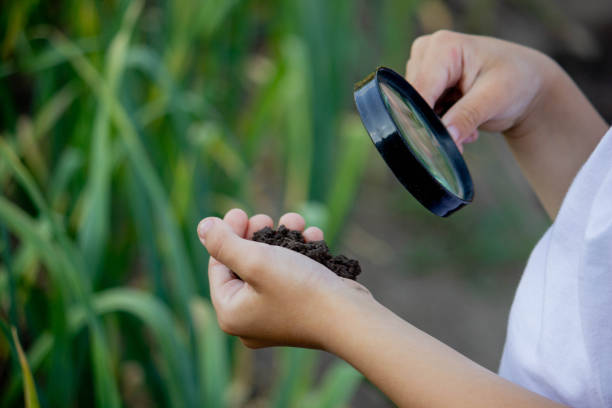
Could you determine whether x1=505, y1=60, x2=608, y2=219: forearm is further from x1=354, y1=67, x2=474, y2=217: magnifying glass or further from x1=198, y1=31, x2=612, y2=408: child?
x1=354, y1=67, x2=474, y2=217: magnifying glass

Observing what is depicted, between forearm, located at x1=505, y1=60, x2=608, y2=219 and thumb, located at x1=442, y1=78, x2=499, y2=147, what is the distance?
3.6 inches

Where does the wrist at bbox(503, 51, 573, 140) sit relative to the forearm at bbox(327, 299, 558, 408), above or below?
above

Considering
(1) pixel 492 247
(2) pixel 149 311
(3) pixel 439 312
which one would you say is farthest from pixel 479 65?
(1) pixel 492 247

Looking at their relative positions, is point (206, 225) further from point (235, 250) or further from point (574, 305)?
point (574, 305)

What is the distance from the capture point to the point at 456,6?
300cm

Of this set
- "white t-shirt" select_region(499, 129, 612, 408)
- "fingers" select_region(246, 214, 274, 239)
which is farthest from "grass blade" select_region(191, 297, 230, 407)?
"white t-shirt" select_region(499, 129, 612, 408)

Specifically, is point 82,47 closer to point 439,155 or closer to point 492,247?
point 439,155

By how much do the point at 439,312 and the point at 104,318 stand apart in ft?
3.58

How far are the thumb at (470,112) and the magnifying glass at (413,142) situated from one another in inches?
0.4

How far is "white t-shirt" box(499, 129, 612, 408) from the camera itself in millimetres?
491

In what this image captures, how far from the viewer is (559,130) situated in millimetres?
753

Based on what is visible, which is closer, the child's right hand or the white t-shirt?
the white t-shirt

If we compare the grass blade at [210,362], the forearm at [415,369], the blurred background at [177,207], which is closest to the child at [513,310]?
the forearm at [415,369]

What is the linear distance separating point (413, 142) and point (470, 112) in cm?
10
